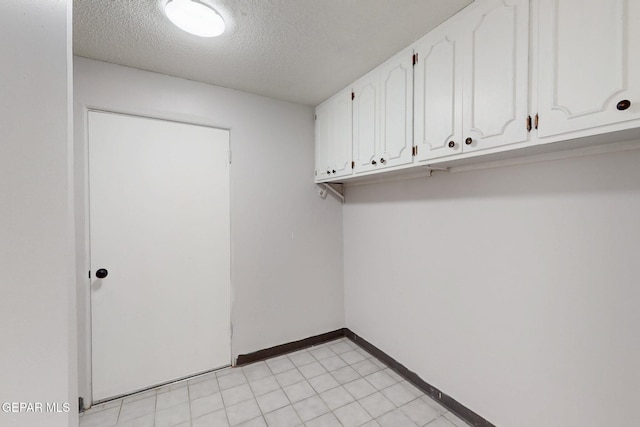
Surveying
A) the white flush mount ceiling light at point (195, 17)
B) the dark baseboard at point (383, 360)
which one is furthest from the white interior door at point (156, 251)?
the white flush mount ceiling light at point (195, 17)

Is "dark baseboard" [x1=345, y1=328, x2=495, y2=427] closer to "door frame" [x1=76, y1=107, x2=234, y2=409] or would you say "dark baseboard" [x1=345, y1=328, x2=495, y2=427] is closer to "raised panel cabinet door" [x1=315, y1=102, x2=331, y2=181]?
"raised panel cabinet door" [x1=315, y1=102, x2=331, y2=181]

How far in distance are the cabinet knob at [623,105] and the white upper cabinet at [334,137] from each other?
1.48 metres

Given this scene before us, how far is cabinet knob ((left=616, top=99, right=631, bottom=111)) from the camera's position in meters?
0.87

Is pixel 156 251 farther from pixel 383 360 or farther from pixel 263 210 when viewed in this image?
pixel 383 360

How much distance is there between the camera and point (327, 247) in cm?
273

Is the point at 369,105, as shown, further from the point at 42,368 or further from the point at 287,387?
the point at 287,387

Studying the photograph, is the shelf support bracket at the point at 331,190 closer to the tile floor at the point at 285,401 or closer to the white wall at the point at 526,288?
the white wall at the point at 526,288

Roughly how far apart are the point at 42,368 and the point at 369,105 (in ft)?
6.66

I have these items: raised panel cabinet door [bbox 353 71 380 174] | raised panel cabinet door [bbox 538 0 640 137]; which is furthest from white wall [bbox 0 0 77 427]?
raised panel cabinet door [bbox 353 71 380 174]

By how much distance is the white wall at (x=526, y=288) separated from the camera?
3.72 ft

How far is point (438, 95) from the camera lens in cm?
147

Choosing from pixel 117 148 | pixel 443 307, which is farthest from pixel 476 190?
pixel 117 148

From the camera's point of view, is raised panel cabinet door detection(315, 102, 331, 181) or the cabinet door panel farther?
raised panel cabinet door detection(315, 102, 331, 181)

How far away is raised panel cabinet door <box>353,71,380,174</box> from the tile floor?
64.3 inches
